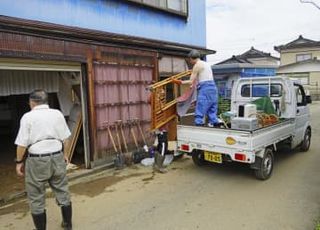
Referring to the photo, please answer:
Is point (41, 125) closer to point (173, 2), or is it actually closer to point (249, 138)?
point (249, 138)

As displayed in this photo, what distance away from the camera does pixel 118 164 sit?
786 centimetres

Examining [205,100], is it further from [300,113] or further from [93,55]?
[300,113]

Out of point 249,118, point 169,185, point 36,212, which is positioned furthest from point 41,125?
point 249,118

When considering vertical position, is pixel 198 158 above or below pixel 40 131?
below

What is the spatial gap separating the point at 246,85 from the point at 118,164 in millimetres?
3961

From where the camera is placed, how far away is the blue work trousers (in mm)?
7305

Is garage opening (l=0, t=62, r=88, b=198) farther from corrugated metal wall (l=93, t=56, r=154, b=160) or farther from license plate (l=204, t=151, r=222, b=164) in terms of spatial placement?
license plate (l=204, t=151, r=222, b=164)

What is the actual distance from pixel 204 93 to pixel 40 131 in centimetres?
409

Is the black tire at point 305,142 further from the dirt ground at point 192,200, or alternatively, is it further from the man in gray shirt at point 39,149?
the man in gray shirt at point 39,149

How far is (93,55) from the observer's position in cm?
754

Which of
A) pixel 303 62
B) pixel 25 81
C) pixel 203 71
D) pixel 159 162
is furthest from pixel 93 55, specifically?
pixel 303 62

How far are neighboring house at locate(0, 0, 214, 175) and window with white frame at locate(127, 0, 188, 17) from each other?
3cm

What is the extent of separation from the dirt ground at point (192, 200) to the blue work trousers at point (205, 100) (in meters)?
1.19

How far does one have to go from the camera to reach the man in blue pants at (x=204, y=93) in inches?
287
